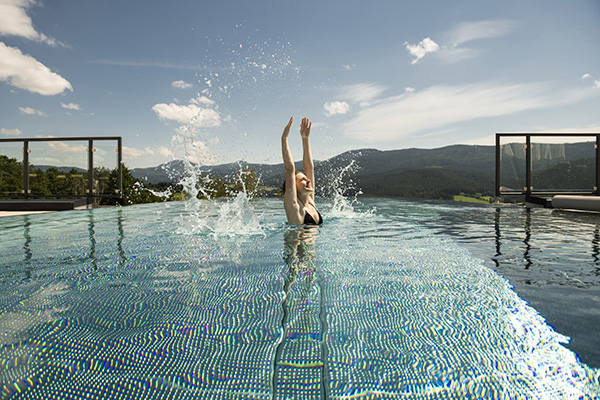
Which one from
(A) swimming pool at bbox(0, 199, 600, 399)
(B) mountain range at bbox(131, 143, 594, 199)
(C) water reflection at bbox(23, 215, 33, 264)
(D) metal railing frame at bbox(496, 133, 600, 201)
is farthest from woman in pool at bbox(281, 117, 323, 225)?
(D) metal railing frame at bbox(496, 133, 600, 201)

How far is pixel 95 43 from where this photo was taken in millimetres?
14945

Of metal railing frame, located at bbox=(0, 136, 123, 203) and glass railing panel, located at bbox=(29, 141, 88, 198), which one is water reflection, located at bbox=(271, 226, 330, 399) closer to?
metal railing frame, located at bbox=(0, 136, 123, 203)

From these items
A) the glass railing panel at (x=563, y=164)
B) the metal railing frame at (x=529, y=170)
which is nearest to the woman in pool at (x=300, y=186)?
the metal railing frame at (x=529, y=170)

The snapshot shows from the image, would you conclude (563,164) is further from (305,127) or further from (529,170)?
(305,127)

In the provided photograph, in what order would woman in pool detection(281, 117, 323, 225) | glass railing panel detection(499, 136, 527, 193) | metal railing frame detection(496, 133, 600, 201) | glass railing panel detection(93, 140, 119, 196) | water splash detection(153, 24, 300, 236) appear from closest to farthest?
woman in pool detection(281, 117, 323, 225) → water splash detection(153, 24, 300, 236) → metal railing frame detection(496, 133, 600, 201) → glass railing panel detection(499, 136, 527, 193) → glass railing panel detection(93, 140, 119, 196)

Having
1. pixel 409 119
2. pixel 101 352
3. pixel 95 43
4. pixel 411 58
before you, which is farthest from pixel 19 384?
pixel 95 43

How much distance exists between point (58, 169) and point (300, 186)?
865cm

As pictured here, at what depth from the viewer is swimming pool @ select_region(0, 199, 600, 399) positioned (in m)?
1.06

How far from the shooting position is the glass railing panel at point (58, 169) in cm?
934

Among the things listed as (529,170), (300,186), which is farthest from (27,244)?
(529,170)

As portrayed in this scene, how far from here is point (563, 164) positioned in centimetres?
909

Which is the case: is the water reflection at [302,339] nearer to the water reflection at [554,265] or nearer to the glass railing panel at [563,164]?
the water reflection at [554,265]

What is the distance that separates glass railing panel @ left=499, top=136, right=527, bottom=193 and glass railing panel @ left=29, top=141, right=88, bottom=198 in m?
12.0

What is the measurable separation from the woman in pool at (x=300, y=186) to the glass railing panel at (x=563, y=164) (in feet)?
25.0
